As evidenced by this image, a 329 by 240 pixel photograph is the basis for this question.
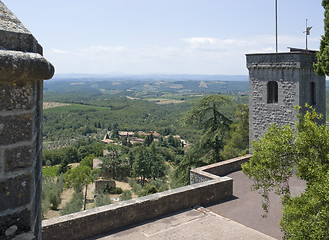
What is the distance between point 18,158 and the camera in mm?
2035

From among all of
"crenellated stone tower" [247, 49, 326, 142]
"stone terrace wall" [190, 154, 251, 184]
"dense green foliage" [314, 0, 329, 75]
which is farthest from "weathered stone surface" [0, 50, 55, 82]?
"crenellated stone tower" [247, 49, 326, 142]

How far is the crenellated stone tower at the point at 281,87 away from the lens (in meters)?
13.6

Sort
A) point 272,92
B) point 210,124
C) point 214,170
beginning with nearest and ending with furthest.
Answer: point 214,170
point 272,92
point 210,124

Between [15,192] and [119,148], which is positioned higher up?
[15,192]

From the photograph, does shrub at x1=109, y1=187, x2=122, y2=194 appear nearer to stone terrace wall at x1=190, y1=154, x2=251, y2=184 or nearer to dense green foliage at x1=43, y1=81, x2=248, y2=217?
dense green foliage at x1=43, y1=81, x2=248, y2=217

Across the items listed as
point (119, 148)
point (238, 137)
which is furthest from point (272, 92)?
point (119, 148)

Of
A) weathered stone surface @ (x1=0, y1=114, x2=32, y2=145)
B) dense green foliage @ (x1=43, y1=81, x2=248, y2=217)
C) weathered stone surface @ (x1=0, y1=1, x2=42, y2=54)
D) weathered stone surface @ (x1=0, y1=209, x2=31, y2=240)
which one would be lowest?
dense green foliage @ (x1=43, y1=81, x2=248, y2=217)

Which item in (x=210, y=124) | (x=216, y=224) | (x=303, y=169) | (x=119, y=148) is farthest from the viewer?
(x=119, y=148)

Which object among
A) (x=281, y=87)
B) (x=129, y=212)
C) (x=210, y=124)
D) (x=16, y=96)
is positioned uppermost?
(x=281, y=87)

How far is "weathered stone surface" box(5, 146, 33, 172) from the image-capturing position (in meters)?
1.99

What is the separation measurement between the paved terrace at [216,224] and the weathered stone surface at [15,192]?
572cm

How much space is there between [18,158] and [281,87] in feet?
44.6

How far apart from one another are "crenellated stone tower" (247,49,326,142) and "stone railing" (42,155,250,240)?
544 cm

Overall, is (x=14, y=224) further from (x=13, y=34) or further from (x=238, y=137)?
(x=238, y=137)
